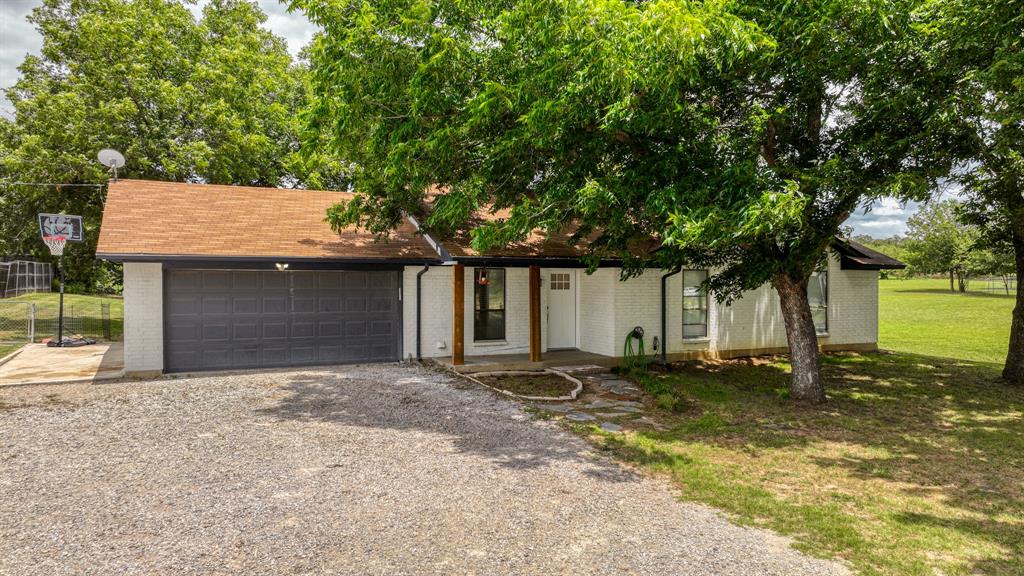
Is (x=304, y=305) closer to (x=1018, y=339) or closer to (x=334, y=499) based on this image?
(x=334, y=499)

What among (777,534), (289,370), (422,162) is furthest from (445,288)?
(777,534)

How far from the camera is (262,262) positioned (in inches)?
427

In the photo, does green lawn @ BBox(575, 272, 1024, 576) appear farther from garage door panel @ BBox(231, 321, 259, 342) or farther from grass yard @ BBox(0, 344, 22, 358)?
grass yard @ BBox(0, 344, 22, 358)

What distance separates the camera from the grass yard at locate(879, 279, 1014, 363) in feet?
58.2

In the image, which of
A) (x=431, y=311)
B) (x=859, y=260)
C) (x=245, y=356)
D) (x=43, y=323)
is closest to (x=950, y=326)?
(x=859, y=260)

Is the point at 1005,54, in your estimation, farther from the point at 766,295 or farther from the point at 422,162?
the point at 766,295

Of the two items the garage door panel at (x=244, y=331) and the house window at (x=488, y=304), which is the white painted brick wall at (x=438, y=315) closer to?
the house window at (x=488, y=304)

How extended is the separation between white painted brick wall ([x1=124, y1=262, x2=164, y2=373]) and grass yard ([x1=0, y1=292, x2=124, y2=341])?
7636 mm

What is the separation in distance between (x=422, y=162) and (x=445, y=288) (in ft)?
14.8

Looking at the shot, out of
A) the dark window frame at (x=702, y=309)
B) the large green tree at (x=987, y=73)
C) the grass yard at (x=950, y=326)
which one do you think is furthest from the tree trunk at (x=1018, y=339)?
the dark window frame at (x=702, y=309)

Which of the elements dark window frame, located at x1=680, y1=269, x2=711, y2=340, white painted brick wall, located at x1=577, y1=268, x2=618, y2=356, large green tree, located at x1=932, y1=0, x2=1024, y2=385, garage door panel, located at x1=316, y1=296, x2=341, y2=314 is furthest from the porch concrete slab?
large green tree, located at x1=932, y1=0, x2=1024, y2=385

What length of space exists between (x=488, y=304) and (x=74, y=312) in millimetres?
17965

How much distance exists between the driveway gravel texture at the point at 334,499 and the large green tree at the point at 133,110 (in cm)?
1200

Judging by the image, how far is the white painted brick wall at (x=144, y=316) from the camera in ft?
34.0
